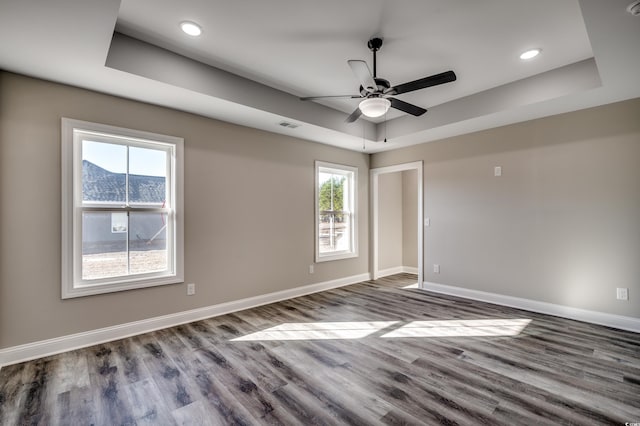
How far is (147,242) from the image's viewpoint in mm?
3424

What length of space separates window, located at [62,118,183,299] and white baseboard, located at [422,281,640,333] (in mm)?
4115

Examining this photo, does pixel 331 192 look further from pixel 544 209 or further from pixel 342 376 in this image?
pixel 342 376

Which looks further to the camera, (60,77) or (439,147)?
(439,147)

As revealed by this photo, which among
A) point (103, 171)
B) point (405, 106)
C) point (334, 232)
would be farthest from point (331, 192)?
point (103, 171)

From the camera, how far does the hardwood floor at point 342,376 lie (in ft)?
6.35

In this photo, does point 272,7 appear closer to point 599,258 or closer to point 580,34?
point 580,34

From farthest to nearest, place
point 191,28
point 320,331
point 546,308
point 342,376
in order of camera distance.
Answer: point 546,308
point 320,331
point 191,28
point 342,376

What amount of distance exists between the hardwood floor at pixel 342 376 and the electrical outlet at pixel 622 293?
0.42 metres

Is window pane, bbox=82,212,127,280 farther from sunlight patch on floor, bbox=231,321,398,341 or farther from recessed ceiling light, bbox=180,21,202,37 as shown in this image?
recessed ceiling light, bbox=180,21,202,37

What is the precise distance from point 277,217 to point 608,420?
12.7 feet

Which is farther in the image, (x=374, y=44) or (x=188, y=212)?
(x=188, y=212)

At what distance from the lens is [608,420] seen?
72.8 inches

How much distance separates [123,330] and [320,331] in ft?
6.91

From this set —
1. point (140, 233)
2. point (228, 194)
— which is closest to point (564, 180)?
point (228, 194)
